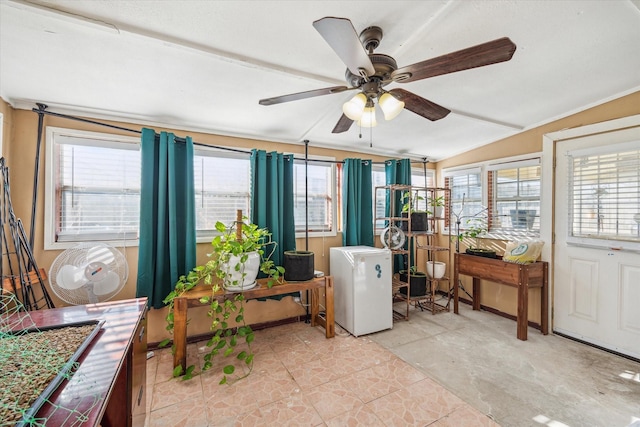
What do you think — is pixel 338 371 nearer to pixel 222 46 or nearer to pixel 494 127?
pixel 222 46

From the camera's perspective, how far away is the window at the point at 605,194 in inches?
90.6

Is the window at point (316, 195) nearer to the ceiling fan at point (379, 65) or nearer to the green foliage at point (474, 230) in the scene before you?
the ceiling fan at point (379, 65)

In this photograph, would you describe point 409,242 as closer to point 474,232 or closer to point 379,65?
point 474,232

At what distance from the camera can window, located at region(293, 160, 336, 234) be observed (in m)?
3.20

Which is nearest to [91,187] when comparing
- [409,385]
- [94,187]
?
[94,187]

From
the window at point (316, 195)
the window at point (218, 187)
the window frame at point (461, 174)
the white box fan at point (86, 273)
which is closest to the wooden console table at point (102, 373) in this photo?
the white box fan at point (86, 273)

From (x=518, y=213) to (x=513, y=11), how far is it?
2436 mm

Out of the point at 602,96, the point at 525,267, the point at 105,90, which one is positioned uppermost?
the point at 602,96

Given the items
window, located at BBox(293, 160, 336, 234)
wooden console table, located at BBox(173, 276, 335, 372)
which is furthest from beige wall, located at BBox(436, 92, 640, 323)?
wooden console table, located at BBox(173, 276, 335, 372)

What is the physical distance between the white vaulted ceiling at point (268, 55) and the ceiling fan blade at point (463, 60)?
343 mm

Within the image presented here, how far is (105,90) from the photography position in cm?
194

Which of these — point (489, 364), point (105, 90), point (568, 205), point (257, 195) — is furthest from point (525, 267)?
point (105, 90)

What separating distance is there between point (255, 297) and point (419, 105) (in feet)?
6.40

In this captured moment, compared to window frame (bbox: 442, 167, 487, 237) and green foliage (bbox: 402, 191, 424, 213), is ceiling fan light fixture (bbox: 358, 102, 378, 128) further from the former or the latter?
window frame (bbox: 442, 167, 487, 237)
